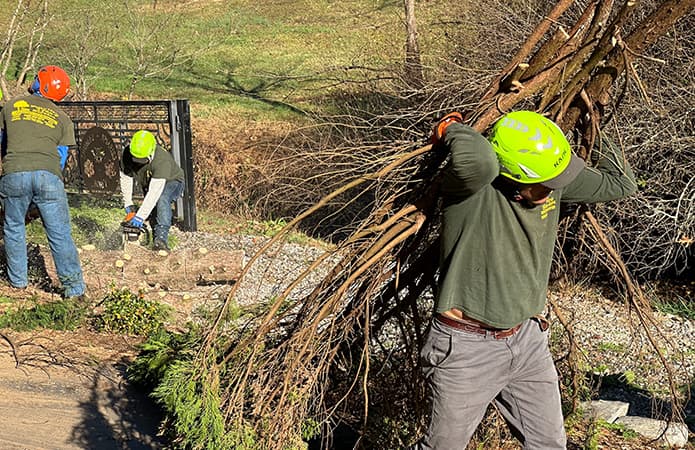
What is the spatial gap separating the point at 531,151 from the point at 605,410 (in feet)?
11.0

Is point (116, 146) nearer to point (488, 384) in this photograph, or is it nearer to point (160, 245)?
point (160, 245)

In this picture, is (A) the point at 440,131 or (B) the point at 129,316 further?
(B) the point at 129,316

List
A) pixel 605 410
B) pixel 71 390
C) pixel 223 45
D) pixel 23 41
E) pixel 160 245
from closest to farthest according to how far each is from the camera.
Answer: pixel 71 390 < pixel 605 410 < pixel 160 245 < pixel 23 41 < pixel 223 45

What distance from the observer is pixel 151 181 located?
31.4ft

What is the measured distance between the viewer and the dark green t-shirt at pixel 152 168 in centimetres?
971

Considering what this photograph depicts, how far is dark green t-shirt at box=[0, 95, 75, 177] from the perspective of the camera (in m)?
7.46

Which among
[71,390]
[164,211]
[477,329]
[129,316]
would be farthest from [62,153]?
[477,329]

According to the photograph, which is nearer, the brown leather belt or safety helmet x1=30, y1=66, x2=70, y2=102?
the brown leather belt

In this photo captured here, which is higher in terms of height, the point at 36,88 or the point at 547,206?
the point at 36,88

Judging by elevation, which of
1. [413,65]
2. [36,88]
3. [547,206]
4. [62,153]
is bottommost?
[62,153]

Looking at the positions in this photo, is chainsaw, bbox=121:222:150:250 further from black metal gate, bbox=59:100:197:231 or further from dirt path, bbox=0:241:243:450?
black metal gate, bbox=59:100:197:231

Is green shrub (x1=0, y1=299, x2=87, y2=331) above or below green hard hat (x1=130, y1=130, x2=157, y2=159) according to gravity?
below

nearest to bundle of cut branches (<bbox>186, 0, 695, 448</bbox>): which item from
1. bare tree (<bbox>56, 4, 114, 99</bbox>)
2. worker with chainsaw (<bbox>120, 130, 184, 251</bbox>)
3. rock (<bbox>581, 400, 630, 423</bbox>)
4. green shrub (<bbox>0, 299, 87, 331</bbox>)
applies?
rock (<bbox>581, 400, 630, 423</bbox>)

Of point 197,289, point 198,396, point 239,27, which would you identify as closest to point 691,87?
point 197,289
